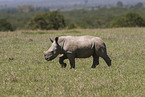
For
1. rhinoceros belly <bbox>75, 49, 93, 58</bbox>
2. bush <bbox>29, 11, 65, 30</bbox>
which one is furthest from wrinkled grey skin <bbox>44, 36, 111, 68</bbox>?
bush <bbox>29, 11, 65, 30</bbox>

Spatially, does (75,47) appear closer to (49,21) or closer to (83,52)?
(83,52)

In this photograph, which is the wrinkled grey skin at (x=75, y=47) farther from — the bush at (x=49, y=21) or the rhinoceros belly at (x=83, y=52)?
the bush at (x=49, y=21)

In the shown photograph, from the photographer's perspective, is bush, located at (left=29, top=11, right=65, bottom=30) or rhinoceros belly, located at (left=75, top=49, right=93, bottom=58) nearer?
rhinoceros belly, located at (left=75, top=49, right=93, bottom=58)

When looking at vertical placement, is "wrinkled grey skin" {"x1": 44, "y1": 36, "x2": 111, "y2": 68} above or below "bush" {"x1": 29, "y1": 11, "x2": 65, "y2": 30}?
above

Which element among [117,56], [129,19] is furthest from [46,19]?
[117,56]

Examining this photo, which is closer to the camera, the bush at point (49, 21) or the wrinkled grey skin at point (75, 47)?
the wrinkled grey skin at point (75, 47)

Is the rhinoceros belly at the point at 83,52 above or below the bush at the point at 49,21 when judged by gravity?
above

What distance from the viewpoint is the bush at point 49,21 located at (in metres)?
102

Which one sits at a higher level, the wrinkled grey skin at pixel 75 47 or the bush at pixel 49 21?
the wrinkled grey skin at pixel 75 47

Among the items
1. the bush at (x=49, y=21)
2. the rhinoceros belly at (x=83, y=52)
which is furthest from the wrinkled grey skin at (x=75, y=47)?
the bush at (x=49, y=21)

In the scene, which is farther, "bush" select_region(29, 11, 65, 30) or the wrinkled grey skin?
"bush" select_region(29, 11, 65, 30)

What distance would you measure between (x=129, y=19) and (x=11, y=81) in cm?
10109

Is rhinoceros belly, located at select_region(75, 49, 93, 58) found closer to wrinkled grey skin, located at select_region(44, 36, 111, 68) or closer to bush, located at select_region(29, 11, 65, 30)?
wrinkled grey skin, located at select_region(44, 36, 111, 68)

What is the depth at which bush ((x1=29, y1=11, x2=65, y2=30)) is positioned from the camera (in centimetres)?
10150
